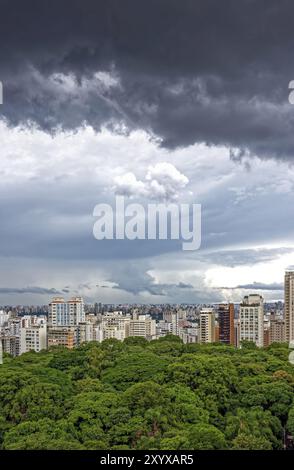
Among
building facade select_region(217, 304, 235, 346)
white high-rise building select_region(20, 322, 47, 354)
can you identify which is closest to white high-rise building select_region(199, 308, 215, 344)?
building facade select_region(217, 304, 235, 346)

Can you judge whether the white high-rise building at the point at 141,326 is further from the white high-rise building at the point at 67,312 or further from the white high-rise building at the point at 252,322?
the white high-rise building at the point at 252,322

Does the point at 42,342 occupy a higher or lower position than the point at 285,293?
lower

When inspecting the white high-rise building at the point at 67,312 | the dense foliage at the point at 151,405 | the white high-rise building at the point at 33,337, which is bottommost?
the white high-rise building at the point at 33,337

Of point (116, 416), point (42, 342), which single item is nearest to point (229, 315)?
point (42, 342)

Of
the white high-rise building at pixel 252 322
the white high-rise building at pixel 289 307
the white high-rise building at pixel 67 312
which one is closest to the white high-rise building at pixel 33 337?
the white high-rise building at pixel 67 312

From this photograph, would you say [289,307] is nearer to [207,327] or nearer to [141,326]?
[207,327]
